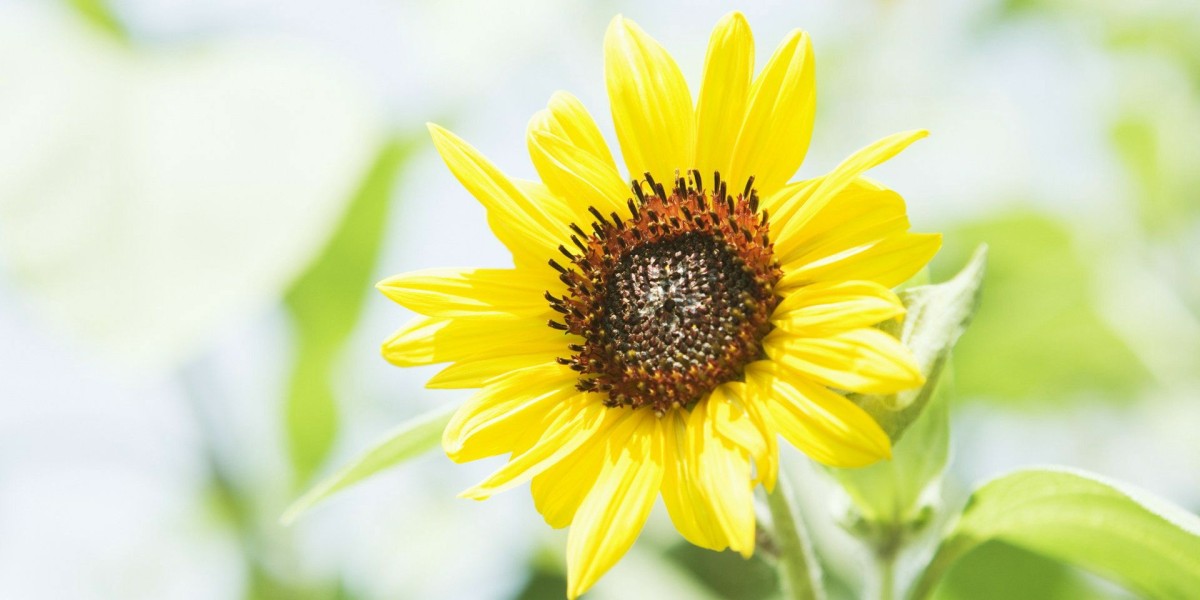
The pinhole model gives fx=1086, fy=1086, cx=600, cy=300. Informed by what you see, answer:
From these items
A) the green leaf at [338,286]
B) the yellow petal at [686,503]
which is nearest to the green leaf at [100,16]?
the green leaf at [338,286]

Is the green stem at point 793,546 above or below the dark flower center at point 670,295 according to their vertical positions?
below

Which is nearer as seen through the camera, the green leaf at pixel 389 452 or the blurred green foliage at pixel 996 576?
the green leaf at pixel 389 452

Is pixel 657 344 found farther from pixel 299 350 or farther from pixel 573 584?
pixel 299 350

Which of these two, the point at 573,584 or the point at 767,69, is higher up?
the point at 767,69

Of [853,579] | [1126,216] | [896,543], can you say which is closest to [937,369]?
[896,543]

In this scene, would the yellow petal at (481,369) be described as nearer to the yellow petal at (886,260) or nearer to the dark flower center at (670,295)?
the dark flower center at (670,295)

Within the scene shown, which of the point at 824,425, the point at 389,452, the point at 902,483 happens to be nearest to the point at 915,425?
the point at 902,483

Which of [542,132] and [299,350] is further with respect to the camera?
[299,350]
